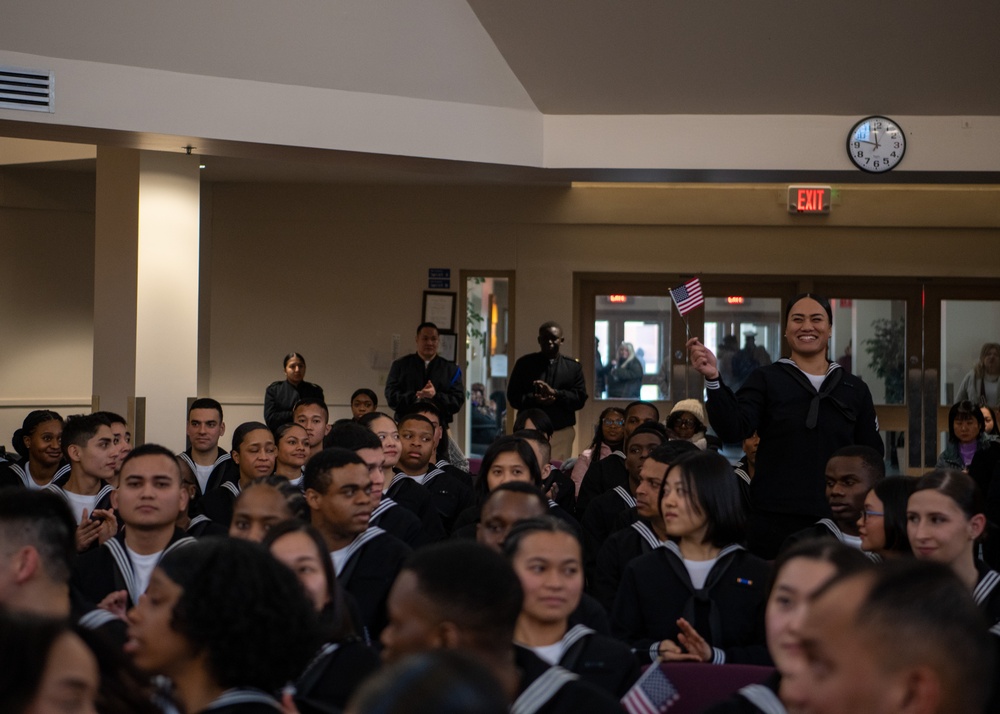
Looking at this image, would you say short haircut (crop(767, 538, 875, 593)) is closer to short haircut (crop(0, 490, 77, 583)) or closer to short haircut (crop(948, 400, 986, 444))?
short haircut (crop(0, 490, 77, 583))

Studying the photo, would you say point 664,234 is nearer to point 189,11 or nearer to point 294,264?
point 294,264

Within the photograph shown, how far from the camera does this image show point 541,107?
7.18m

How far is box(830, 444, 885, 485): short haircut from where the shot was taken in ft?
12.7

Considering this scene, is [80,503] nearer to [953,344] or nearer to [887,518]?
[887,518]

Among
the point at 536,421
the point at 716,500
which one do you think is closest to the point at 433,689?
the point at 716,500

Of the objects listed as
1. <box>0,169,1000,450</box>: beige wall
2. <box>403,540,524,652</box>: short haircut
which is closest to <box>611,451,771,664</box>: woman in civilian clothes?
<box>403,540,524,652</box>: short haircut

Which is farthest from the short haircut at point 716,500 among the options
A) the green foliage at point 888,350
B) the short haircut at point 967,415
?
the green foliage at point 888,350

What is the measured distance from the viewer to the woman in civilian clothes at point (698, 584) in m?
3.13

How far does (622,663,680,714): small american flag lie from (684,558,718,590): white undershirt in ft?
2.61

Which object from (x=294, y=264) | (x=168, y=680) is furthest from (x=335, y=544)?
(x=294, y=264)

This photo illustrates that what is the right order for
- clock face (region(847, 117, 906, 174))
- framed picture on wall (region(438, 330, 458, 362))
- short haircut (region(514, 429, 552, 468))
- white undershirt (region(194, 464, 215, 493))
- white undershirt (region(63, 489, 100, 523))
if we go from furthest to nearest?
framed picture on wall (region(438, 330, 458, 362))
clock face (region(847, 117, 906, 174))
white undershirt (region(194, 464, 215, 493))
short haircut (region(514, 429, 552, 468))
white undershirt (region(63, 489, 100, 523))

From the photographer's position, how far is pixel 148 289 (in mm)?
7461

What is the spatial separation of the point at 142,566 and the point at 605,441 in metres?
3.90

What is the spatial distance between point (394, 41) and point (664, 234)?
4.04 meters
